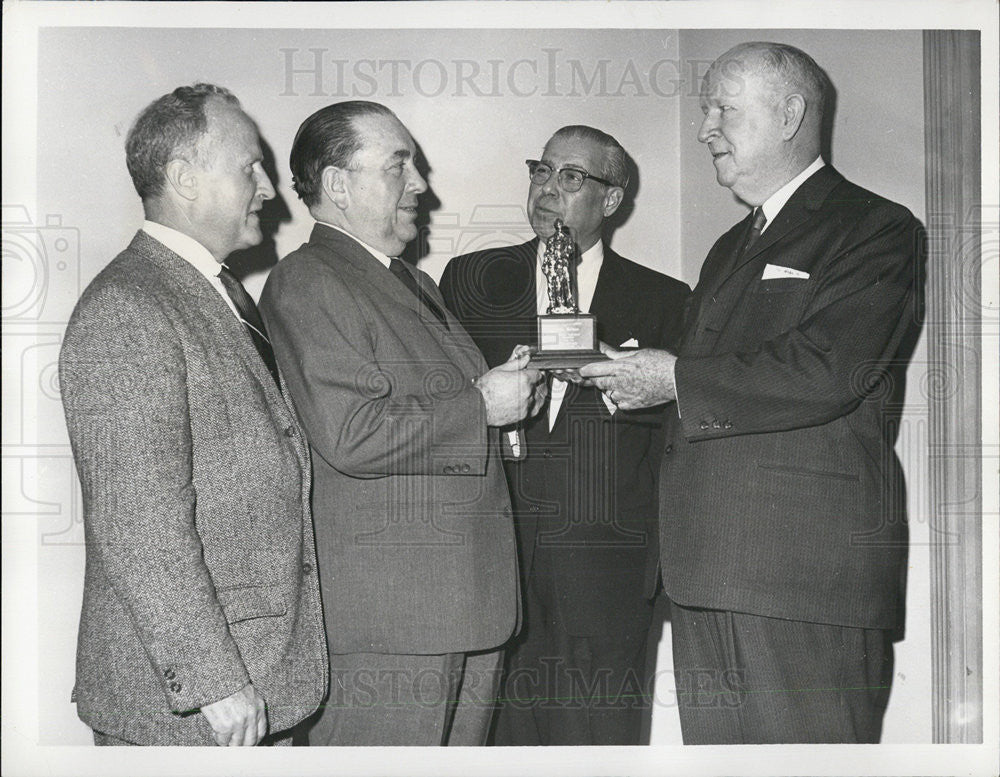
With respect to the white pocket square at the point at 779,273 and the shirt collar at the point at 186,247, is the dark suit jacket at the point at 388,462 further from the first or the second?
the white pocket square at the point at 779,273

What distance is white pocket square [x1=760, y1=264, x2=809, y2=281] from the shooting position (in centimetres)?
274

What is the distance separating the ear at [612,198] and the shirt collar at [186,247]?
3.47ft

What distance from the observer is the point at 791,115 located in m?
2.84

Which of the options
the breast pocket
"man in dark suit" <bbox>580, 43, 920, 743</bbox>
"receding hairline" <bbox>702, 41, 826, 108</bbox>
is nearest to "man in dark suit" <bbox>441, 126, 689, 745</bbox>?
"man in dark suit" <bbox>580, 43, 920, 743</bbox>

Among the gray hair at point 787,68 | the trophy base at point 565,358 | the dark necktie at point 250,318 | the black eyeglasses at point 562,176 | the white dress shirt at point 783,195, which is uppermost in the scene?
the gray hair at point 787,68

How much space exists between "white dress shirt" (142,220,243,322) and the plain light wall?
238 mm

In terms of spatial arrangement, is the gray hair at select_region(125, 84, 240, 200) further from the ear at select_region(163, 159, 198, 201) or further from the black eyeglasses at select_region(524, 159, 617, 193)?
the black eyeglasses at select_region(524, 159, 617, 193)

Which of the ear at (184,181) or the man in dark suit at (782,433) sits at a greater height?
the ear at (184,181)

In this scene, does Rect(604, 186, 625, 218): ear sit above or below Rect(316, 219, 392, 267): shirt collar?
above

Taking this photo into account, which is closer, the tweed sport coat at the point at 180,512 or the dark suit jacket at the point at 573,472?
the tweed sport coat at the point at 180,512

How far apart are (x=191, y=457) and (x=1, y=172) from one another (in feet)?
3.52

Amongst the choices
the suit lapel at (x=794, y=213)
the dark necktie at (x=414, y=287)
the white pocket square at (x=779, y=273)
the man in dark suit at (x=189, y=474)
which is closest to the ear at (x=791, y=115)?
the suit lapel at (x=794, y=213)

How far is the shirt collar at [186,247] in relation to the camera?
255 centimetres

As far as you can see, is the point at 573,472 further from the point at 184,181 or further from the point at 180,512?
the point at 184,181
